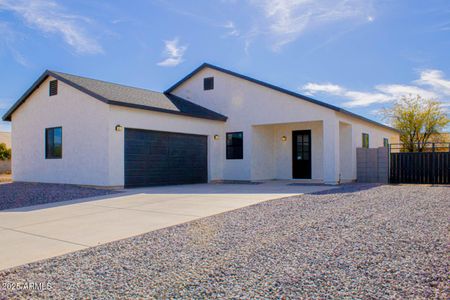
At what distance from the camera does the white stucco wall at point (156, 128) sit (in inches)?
504

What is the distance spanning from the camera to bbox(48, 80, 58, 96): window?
1478cm

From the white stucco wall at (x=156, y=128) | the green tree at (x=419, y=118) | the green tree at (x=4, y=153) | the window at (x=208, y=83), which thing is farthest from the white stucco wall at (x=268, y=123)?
the green tree at (x=4, y=153)

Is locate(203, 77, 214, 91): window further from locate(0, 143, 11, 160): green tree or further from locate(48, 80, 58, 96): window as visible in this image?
locate(0, 143, 11, 160): green tree

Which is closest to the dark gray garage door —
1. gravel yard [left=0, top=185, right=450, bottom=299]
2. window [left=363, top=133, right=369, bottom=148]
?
gravel yard [left=0, top=185, right=450, bottom=299]

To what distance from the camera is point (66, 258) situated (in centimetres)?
445

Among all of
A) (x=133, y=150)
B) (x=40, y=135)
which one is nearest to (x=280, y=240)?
(x=133, y=150)

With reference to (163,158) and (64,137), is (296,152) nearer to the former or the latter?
(163,158)

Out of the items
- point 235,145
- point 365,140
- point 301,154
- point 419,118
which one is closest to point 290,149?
point 301,154

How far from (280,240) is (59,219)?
4.32 meters

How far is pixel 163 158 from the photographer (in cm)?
1459

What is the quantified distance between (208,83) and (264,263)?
1474 cm

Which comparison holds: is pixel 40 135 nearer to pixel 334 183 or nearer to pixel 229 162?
pixel 229 162

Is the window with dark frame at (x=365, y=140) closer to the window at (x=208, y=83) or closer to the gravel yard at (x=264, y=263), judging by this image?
the window at (x=208, y=83)

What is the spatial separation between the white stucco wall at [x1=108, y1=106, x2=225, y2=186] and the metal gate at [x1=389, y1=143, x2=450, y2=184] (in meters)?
7.54
